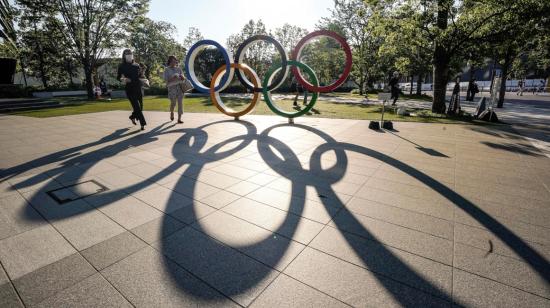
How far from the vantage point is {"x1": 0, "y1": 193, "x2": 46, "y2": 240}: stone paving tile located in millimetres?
3264

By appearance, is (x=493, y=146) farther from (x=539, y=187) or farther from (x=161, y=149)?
(x=161, y=149)

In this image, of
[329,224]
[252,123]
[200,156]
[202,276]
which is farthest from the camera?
[252,123]

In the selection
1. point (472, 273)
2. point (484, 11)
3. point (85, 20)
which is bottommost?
point (472, 273)

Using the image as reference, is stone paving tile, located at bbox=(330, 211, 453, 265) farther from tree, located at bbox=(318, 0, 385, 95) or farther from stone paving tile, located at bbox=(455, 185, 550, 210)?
tree, located at bbox=(318, 0, 385, 95)

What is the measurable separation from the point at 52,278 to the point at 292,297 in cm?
221

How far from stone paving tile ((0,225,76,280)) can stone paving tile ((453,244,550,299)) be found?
410cm

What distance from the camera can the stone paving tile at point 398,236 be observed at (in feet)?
9.38

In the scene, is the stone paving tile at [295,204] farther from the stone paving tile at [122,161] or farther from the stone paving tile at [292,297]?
the stone paving tile at [122,161]

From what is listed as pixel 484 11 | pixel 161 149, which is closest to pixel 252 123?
pixel 161 149

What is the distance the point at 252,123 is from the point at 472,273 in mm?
9348

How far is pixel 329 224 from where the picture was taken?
3.44m

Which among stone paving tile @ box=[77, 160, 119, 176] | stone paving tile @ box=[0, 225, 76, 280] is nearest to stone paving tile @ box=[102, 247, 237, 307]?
stone paving tile @ box=[0, 225, 76, 280]

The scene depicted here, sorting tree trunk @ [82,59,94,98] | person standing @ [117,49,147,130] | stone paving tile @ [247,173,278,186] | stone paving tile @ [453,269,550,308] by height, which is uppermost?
tree trunk @ [82,59,94,98]

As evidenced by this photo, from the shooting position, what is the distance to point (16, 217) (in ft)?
11.6
